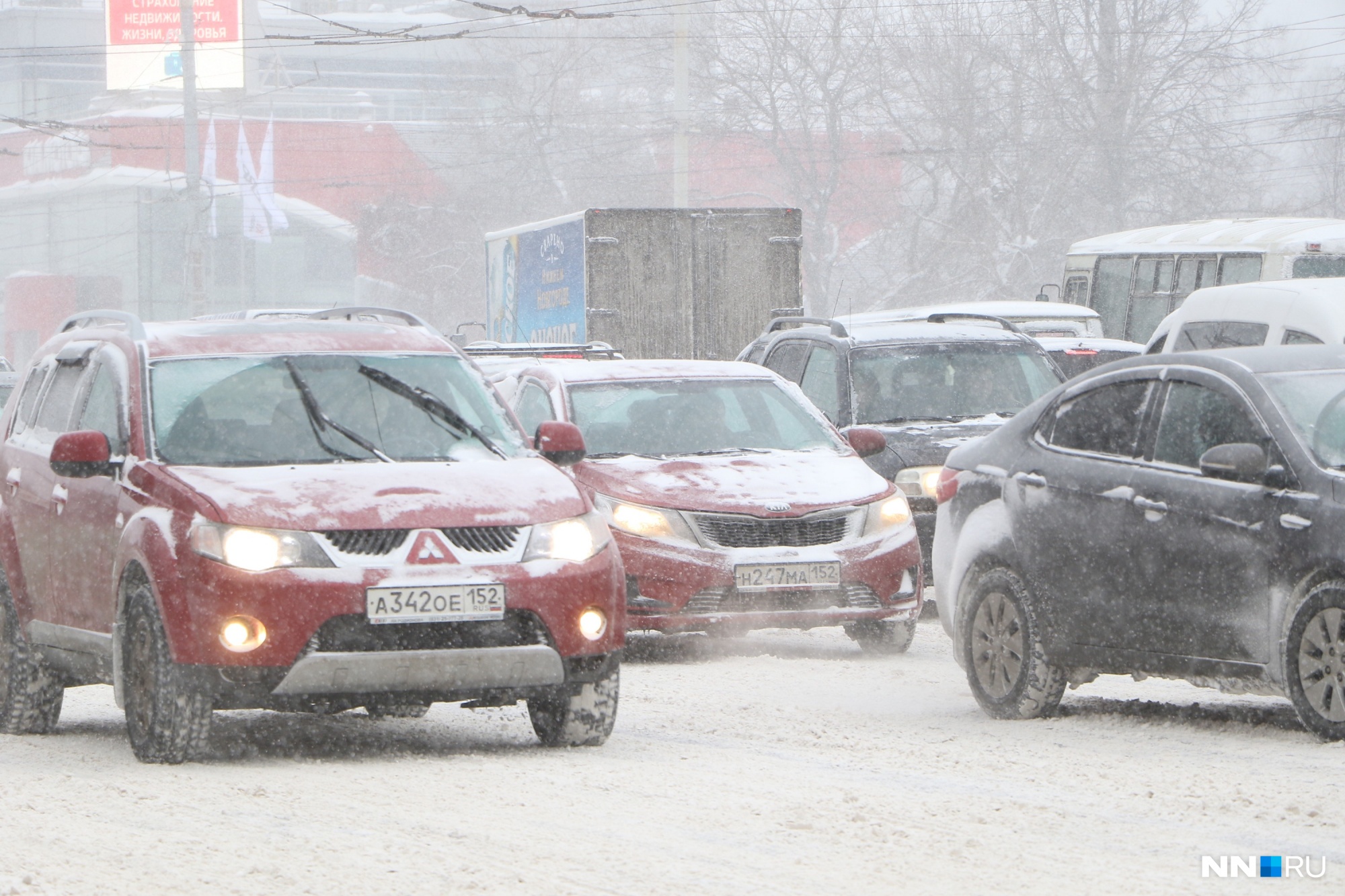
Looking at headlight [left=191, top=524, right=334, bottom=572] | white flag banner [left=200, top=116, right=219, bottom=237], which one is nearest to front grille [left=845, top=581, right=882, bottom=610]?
headlight [left=191, top=524, right=334, bottom=572]

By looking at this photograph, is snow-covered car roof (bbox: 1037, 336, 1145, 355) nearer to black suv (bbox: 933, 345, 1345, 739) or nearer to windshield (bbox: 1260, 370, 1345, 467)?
black suv (bbox: 933, 345, 1345, 739)

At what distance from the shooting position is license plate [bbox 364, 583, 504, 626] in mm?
7277

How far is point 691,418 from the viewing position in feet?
40.1

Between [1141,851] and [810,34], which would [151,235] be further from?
[1141,851]

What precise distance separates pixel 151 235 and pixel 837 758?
73.1 metres

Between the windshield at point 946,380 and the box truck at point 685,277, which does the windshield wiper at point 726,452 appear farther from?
the box truck at point 685,277

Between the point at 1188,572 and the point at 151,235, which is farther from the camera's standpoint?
the point at 151,235

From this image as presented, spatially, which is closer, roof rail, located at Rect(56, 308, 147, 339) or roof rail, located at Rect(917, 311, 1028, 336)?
roof rail, located at Rect(56, 308, 147, 339)

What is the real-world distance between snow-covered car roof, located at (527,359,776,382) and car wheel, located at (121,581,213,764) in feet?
16.8

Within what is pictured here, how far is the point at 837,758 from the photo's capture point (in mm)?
7582

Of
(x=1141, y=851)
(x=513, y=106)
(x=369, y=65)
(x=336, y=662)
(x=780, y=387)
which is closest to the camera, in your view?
(x=1141, y=851)

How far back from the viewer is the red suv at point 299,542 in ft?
Result: 23.9

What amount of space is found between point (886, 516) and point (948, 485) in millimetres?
1740

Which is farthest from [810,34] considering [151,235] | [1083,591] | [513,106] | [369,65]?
[1083,591]
